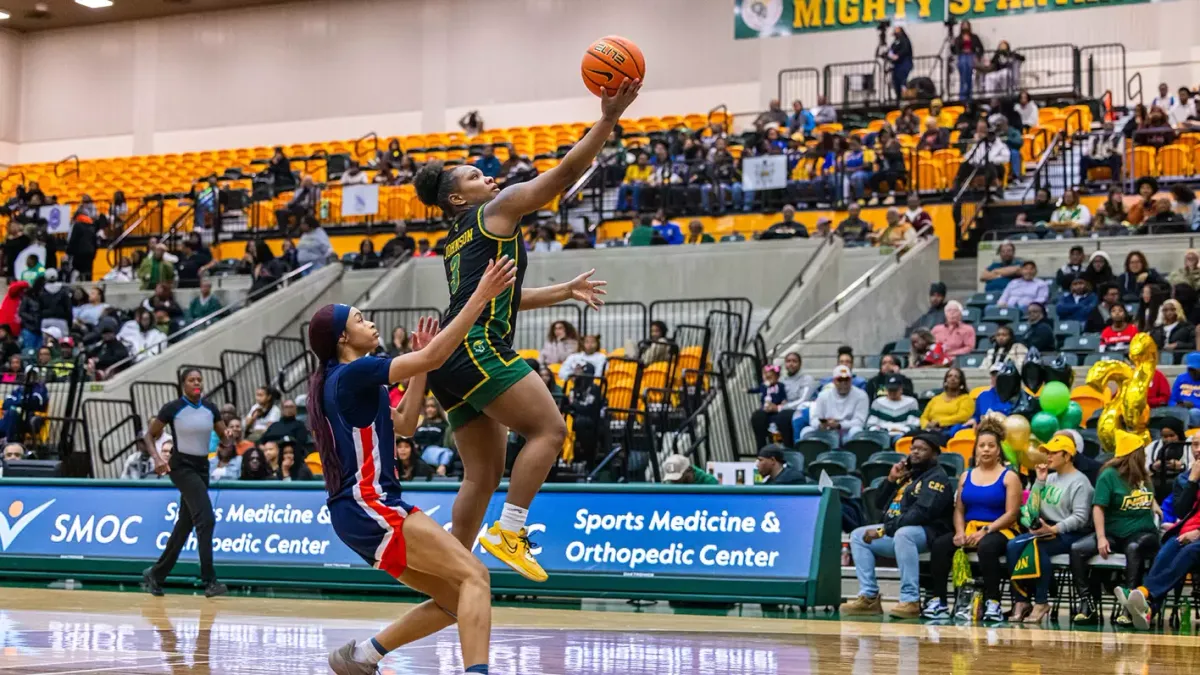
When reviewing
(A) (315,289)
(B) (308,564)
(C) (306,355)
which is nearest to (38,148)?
(A) (315,289)

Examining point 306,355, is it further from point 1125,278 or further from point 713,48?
point 713,48

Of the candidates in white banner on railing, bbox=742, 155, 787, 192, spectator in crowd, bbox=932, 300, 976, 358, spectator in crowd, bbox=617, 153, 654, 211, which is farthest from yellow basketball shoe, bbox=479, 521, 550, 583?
spectator in crowd, bbox=617, 153, 654, 211

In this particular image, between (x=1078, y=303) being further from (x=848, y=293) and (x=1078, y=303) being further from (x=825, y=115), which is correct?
(x=825, y=115)

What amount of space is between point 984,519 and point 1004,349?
4635mm

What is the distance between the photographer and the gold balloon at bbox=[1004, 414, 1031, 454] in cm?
1284

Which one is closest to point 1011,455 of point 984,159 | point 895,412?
point 895,412

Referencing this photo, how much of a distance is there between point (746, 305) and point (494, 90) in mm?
15878

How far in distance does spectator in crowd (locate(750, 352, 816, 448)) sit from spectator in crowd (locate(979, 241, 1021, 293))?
8.89 ft

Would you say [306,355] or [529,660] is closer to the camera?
[529,660]

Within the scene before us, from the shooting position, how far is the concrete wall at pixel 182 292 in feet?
77.3

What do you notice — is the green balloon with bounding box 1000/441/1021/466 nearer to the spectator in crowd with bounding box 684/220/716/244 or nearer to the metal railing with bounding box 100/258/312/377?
the spectator in crowd with bounding box 684/220/716/244

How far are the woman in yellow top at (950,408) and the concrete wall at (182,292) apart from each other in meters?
11.7

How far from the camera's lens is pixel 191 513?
12547 millimetres

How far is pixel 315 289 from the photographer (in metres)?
22.6
